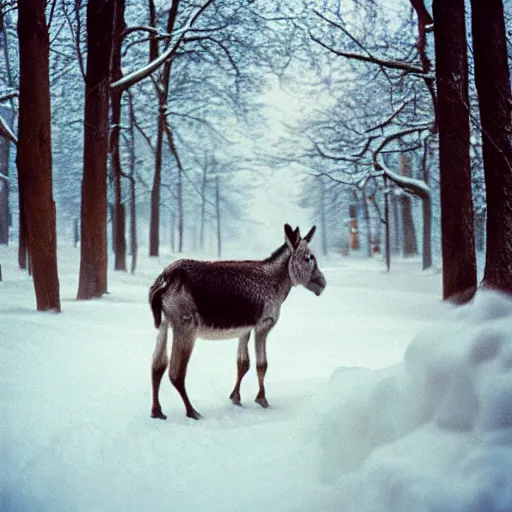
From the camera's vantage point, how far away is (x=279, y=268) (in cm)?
241

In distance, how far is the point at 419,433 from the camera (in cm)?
147

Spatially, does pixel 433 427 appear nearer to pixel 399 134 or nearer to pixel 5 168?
pixel 399 134

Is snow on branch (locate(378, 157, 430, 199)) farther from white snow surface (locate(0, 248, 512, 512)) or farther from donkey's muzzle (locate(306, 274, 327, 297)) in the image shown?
donkey's muzzle (locate(306, 274, 327, 297))

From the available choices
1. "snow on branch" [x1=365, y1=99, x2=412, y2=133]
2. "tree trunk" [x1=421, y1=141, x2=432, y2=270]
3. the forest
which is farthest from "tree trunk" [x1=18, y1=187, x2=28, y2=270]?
"tree trunk" [x1=421, y1=141, x2=432, y2=270]

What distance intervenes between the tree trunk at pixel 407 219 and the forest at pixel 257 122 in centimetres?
1

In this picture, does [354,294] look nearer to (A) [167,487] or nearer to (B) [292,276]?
(B) [292,276]

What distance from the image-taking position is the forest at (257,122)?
2.24 meters

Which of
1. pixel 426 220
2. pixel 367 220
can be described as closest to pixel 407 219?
pixel 367 220

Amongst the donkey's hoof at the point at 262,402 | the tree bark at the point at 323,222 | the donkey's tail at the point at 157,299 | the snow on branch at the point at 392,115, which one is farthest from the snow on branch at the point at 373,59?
the donkey's hoof at the point at 262,402

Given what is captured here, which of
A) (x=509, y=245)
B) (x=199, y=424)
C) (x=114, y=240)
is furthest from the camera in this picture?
(x=114, y=240)

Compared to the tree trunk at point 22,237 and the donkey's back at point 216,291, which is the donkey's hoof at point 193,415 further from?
the tree trunk at point 22,237

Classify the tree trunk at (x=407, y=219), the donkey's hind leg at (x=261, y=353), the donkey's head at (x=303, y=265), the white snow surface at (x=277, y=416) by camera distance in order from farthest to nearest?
the tree trunk at (x=407, y=219)
the donkey's head at (x=303, y=265)
the donkey's hind leg at (x=261, y=353)
the white snow surface at (x=277, y=416)

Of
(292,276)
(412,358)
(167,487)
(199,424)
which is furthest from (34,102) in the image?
(412,358)

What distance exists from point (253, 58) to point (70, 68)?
1221mm
